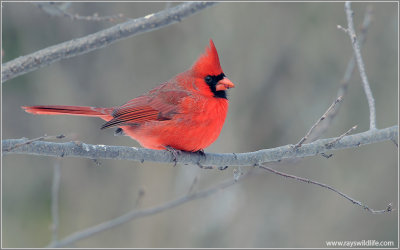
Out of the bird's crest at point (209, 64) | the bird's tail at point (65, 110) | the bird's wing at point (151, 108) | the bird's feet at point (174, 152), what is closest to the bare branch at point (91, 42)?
the bird's tail at point (65, 110)

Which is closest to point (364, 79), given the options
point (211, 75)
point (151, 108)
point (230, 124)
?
point (211, 75)

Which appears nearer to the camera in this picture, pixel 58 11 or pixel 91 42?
pixel 91 42

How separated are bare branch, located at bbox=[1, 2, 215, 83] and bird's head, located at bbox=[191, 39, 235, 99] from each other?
0.42m

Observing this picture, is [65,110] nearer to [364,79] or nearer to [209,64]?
[209,64]

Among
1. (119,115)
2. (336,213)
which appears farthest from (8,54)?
(336,213)

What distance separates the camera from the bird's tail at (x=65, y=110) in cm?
272

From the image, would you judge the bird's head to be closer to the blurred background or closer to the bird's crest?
the bird's crest

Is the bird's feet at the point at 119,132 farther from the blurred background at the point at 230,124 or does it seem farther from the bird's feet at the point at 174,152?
the blurred background at the point at 230,124

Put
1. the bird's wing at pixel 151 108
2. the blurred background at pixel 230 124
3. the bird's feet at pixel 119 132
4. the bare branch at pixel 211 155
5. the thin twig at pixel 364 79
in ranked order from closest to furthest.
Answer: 1. the bare branch at pixel 211 155
2. the thin twig at pixel 364 79
3. the bird's wing at pixel 151 108
4. the bird's feet at pixel 119 132
5. the blurred background at pixel 230 124

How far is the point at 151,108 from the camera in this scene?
323 cm

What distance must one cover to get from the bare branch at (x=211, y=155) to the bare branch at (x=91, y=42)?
0.63m

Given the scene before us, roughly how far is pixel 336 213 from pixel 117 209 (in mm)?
2192

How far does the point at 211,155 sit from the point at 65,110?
0.91m

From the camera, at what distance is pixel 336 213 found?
15.4ft
